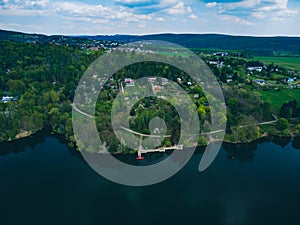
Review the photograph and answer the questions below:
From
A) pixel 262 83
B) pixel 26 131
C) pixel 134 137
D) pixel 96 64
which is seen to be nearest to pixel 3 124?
pixel 26 131

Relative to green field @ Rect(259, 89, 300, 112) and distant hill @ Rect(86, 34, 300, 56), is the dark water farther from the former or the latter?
distant hill @ Rect(86, 34, 300, 56)

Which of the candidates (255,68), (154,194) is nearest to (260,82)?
(255,68)

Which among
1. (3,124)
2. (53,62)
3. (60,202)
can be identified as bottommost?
(60,202)

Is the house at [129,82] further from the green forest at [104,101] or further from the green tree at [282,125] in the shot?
the green tree at [282,125]

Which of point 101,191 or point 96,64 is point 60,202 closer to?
point 101,191

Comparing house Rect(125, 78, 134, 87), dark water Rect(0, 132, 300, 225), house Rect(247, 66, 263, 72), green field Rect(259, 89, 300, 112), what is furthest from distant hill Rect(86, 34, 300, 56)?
dark water Rect(0, 132, 300, 225)

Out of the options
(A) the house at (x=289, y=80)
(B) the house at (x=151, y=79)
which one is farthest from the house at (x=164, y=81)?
(A) the house at (x=289, y=80)
